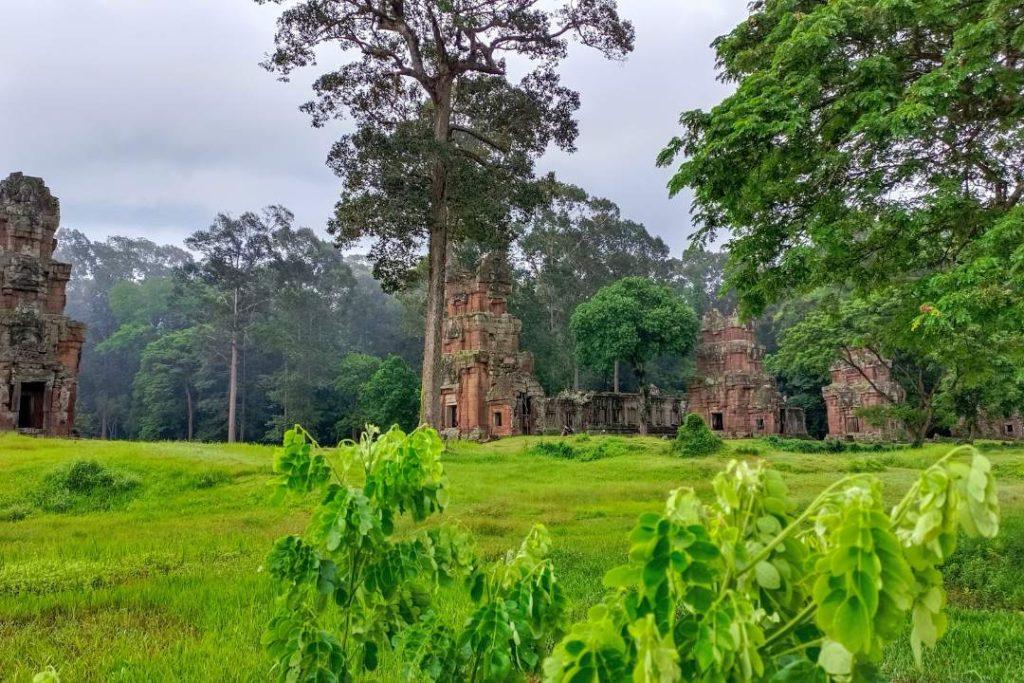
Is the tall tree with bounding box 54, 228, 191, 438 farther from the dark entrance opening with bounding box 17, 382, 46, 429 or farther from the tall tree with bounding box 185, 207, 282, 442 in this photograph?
the dark entrance opening with bounding box 17, 382, 46, 429

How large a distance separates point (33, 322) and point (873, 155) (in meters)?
25.1

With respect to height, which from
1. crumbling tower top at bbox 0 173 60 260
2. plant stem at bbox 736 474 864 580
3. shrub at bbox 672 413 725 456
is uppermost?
crumbling tower top at bbox 0 173 60 260

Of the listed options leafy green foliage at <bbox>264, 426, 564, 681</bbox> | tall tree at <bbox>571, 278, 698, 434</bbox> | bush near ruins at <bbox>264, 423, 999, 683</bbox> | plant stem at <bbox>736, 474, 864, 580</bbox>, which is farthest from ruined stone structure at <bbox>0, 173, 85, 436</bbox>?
plant stem at <bbox>736, 474, 864, 580</bbox>

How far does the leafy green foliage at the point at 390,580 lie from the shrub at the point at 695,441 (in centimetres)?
2048

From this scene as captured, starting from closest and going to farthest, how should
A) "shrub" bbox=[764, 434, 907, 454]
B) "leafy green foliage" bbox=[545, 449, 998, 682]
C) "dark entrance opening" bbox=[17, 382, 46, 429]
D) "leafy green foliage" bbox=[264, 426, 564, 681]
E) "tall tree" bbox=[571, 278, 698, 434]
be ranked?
"leafy green foliage" bbox=[545, 449, 998, 682], "leafy green foliage" bbox=[264, 426, 564, 681], "dark entrance opening" bbox=[17, 382, 46, 429], "shrub" bbox=[764, 434, 907, 454], "tall tree" bbox=[571, 278, 698, 434]

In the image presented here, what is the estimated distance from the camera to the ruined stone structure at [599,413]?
1332 inches

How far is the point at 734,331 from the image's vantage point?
39625 millimetres

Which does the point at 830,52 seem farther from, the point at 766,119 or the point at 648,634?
the point at 648,634

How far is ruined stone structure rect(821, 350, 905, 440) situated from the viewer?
33.9 m

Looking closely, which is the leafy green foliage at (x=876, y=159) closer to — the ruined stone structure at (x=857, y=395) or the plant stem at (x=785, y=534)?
the plant stem at (x=785, y=534)

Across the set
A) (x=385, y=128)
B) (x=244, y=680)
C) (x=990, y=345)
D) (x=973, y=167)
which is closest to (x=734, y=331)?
(x=385, y=128)

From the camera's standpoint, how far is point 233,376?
3906cm

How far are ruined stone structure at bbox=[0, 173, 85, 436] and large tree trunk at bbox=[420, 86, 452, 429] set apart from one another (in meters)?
13.5

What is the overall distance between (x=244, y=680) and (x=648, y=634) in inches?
120
